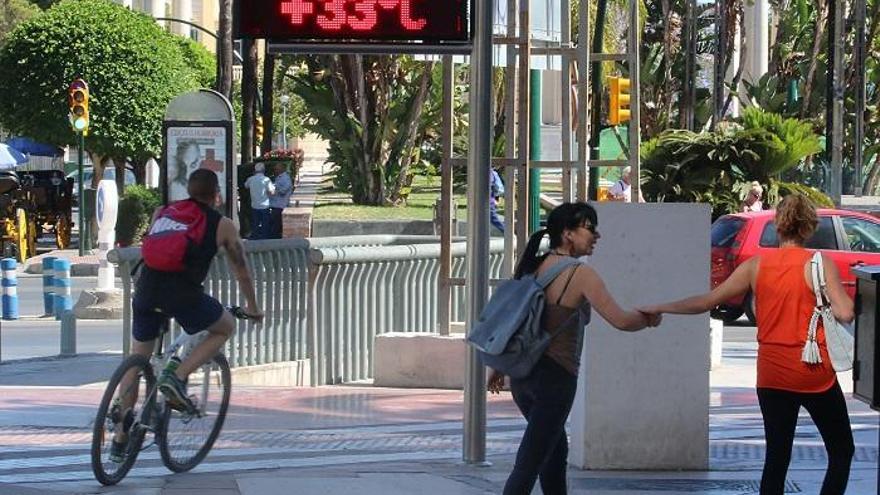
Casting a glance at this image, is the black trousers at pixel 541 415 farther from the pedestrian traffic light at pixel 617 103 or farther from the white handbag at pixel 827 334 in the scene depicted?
the pedestrian traffic light at pixel 617 103

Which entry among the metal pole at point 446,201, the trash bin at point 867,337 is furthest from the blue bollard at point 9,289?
the trash bin at point 867,337

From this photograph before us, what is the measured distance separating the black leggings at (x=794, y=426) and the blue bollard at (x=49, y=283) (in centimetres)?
1592

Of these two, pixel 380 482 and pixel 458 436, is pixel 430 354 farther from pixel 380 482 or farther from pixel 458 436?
pixel 380 482

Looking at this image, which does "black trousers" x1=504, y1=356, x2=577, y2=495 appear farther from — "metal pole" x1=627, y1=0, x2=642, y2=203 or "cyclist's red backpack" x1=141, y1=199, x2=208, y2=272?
"metal pole" x1=627, y1=0, x2=642, y2=203

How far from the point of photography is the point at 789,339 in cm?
692

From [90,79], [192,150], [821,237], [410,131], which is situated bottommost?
[821,237]

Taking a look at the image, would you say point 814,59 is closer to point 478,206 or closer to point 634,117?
point 634,117

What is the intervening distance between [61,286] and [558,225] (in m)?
15.7

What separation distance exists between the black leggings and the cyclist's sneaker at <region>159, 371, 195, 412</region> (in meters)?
3.14

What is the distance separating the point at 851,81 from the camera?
52.1m

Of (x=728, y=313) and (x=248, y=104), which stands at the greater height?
(x=248, y=104)

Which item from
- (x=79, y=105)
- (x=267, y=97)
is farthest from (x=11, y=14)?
(x=79, y=105)

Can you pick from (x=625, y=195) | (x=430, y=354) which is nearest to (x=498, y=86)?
(x=625, y=195)

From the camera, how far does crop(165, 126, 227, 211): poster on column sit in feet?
58.1
